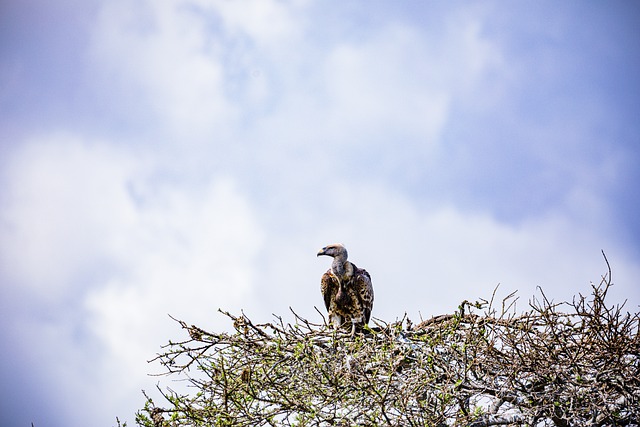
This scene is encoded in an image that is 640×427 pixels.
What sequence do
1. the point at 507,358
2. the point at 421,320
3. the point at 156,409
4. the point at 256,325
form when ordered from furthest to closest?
the point at 421,320 → the point at 256,325 → the point at 156,409 → the point at 507,358

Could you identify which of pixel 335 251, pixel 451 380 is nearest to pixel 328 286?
pixel 335 251

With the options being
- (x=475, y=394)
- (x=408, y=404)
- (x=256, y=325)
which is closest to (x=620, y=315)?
(x=475, y=394)

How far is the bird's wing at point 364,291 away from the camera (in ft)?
27.2

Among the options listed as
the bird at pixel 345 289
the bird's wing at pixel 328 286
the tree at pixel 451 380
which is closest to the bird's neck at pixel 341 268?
the bird at pixel 345 289

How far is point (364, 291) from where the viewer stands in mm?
8305

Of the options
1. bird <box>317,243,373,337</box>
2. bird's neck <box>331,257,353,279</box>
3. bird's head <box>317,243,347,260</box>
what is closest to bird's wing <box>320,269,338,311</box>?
bird <box>317,243,373,337</box>

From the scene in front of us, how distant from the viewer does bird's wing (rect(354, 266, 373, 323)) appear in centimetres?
830

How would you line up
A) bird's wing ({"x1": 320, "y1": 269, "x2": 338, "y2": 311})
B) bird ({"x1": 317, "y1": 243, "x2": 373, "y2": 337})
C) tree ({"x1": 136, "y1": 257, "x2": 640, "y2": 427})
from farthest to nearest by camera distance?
bird's wing ({"x1": 320, "y1": 269, "x2": 338, "y2": 311}) < bird ({"x1": 317, "y1": 243, "x2": 373, "y2": 337}) < tree ({"x1": 136, "y1": 257, "x2": 640, "y2": 427})

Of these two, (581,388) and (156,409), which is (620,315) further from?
(156,409)

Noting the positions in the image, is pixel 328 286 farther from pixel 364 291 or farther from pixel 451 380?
pixel 451 380

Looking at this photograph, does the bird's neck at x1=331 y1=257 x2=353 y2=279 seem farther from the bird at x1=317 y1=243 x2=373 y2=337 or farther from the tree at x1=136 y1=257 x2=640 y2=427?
the tree at x1=136 y1=257 x2=640 y2=427

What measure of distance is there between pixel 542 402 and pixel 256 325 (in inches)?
95.0

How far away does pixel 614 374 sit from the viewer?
4500 mm

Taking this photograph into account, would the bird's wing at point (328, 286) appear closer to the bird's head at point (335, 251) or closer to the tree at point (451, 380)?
the bird's head at point (335, 251)
